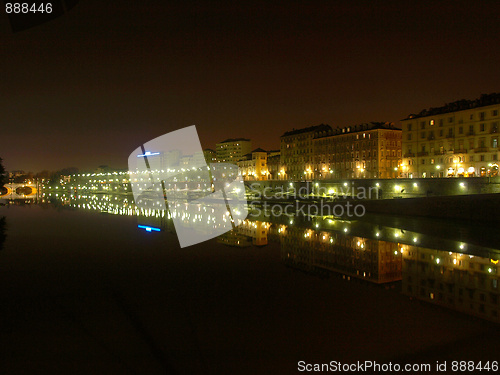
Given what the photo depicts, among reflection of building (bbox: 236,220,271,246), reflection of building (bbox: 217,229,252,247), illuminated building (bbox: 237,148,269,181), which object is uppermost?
illuminated building (bbox: 237,148,269,181)

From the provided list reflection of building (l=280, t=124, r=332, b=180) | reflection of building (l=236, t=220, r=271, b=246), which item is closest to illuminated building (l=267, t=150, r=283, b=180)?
reflection of building (l=280, t=124, r=332, b=180)

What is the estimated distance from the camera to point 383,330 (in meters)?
7.02

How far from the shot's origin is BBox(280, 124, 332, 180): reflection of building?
69.5 meters

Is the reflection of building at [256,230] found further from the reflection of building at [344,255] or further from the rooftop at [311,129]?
the rooftop at [311,129]

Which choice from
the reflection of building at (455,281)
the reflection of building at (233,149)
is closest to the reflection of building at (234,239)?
the reflection of building at (455,281)

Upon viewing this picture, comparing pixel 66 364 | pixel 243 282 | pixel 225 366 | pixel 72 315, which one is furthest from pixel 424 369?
pixel 72 315

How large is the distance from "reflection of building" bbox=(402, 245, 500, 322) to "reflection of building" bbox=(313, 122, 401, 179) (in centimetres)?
4087

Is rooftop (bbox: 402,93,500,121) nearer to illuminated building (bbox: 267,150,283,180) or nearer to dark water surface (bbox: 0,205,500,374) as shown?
dark water surface (bbox: 0,205,500,374)

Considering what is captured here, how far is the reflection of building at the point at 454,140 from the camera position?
36562 mm

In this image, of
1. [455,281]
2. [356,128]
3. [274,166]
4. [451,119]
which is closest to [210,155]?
[274,166]

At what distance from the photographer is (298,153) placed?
72500 mm

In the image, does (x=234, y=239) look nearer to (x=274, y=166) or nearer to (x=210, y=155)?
(x=274, y=166)

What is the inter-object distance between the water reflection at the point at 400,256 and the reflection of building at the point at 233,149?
9690cm

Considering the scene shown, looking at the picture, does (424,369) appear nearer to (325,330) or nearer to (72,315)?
(325,330)
